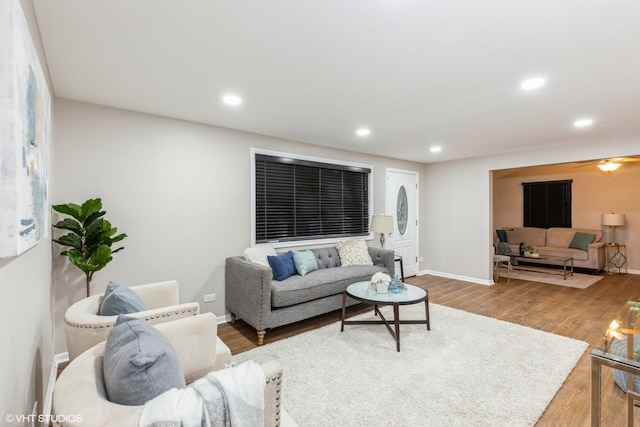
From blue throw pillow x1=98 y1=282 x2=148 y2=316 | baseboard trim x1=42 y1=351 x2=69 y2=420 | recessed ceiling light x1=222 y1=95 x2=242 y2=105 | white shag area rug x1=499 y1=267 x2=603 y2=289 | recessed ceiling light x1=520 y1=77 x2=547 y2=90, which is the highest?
recessed ceiling light x1=222 y1=95 x2=242 y2=105

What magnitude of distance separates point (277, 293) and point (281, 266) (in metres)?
0.54

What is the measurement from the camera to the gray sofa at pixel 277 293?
314 cm

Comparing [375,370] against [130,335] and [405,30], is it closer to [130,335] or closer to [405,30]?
[130,335]

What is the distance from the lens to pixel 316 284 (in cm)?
357

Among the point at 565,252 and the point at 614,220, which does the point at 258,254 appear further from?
the point at 614,220

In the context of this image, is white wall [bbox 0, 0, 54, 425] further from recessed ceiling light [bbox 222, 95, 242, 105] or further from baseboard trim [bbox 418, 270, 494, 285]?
baseboard trim [bbox 418, 270, 494, 285]

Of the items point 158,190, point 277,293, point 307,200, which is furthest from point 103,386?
point 307,200

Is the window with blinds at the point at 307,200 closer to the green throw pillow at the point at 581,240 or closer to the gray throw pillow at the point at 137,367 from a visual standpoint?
the gray throw pillow at the point at 137,367

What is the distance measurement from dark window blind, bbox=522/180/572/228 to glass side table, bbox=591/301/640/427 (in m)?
6.48

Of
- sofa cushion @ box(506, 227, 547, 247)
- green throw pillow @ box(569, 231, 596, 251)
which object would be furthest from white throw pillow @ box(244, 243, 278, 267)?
green throw pillow @ box(569, 231, 596, 251)

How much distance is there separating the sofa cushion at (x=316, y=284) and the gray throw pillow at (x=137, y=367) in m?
2.06

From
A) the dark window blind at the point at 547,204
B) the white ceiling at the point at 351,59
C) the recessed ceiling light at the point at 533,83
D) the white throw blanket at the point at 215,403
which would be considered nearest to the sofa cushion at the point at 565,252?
the dark window blind at the point at 547,204

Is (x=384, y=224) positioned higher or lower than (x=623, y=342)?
higher

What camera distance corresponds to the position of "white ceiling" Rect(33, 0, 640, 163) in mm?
1575
